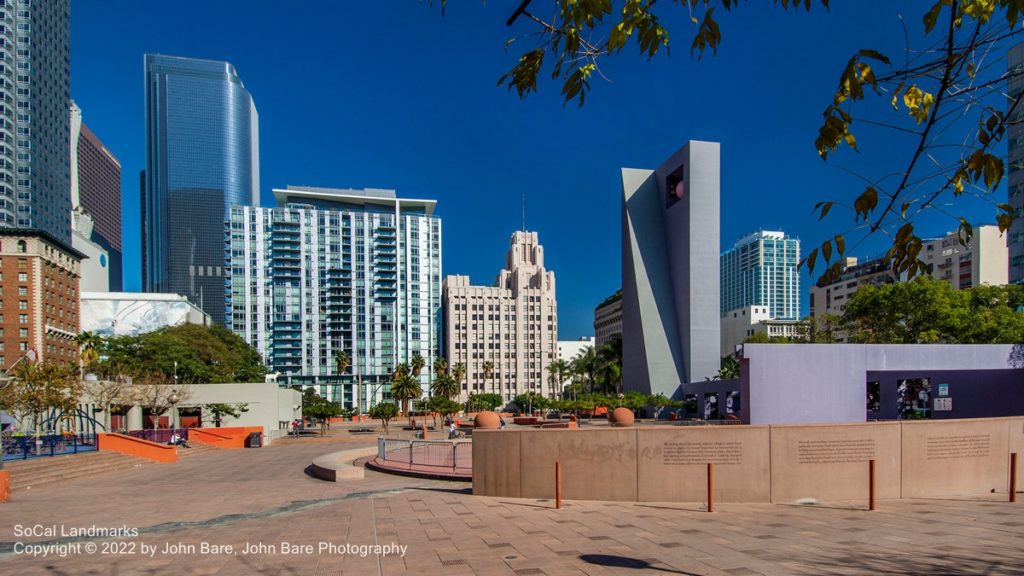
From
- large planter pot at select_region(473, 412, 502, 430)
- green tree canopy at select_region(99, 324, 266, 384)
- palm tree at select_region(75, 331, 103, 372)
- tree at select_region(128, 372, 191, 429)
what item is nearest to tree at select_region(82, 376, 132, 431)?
tree at select_region(128, 372, 191, 429)

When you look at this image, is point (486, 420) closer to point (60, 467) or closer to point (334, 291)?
point (60, 467)

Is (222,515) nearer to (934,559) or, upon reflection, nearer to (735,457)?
(735,457)

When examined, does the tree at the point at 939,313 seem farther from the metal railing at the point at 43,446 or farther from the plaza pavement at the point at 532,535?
the metal railing at the point at 43,446

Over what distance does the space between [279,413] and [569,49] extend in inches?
1916

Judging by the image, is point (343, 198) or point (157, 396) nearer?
point (157, 396)

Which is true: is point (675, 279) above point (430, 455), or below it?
above

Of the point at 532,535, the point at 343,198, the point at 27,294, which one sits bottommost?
the point at 532,535

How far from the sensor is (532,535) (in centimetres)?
930

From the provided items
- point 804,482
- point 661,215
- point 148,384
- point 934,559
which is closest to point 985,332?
point 661,215

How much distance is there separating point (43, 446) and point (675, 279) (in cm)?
5362

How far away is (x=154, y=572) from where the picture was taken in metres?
7.86

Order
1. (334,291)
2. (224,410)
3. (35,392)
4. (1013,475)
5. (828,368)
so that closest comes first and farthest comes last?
(1013,475) < (35,392) < (828,368) < (224,410) < (334,291)

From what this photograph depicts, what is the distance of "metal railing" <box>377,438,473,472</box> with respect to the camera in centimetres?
1838

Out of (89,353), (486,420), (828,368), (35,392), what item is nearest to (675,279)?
(828,368)
